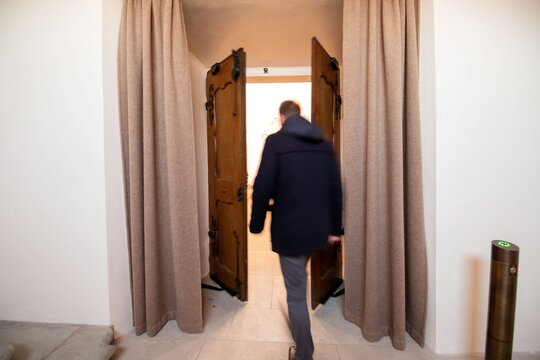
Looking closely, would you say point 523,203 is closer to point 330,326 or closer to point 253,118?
point 330,326

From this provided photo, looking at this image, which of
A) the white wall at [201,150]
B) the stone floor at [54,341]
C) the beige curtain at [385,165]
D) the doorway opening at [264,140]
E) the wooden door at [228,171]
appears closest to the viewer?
the stone floor at [54,341]

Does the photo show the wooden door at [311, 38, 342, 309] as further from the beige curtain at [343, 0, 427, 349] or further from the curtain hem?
the curtain hem

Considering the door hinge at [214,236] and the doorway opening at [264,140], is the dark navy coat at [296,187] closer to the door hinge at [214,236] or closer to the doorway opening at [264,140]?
the doorway opening at [264,140]

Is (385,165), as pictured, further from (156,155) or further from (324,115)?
(156,155)

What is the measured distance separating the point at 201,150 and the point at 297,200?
1.68 metres

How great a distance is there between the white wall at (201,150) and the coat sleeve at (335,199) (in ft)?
5.09

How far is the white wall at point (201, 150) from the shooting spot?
8.33ft

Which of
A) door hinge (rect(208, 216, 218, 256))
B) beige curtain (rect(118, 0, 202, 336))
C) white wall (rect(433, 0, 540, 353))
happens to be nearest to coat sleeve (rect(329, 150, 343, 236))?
white wall (rect(433, 0, 540, 353))

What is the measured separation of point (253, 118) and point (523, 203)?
5.13 m

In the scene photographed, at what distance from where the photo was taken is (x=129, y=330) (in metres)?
1.75

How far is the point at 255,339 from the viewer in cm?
169

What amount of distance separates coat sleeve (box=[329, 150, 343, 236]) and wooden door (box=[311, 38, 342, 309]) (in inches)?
19.4

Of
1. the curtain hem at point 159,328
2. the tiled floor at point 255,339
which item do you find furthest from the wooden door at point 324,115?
the curtain hem at point 159,328

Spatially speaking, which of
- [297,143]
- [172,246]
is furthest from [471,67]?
[172,246]
